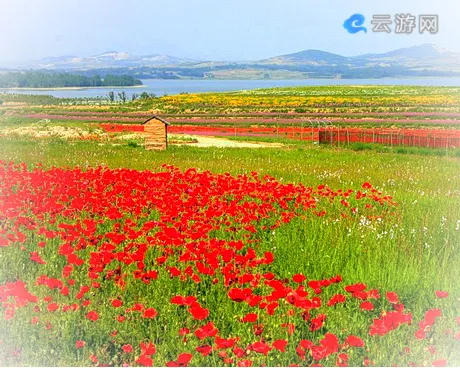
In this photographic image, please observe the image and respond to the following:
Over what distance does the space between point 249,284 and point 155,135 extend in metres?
18.5

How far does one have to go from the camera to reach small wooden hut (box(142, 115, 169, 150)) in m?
23.8

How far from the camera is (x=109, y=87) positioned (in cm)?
16712

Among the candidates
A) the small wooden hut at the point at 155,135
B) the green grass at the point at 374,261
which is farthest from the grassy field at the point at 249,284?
the small wooden hut at the point at 155,135

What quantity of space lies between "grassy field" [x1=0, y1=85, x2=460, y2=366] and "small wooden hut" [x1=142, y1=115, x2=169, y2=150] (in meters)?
12.9

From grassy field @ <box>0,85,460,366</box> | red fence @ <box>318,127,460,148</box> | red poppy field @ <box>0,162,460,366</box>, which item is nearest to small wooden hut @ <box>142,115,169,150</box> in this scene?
red fence @ <box>318,127,460,148</box>

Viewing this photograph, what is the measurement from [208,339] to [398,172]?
11548 mm

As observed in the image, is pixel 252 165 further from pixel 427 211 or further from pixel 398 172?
pixel 427 211

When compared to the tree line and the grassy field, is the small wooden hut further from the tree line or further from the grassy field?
the tree line

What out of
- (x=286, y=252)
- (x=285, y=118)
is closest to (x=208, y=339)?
(x=286, y=252)

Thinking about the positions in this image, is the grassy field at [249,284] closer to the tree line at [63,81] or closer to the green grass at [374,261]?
the green grass at [374,261]

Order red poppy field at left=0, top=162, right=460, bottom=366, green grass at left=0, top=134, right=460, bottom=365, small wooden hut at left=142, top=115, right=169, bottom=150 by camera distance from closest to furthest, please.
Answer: red poppy field at left=0, top=162, right=460, bottom=366, green grass at left=0, top=134, right=460, bottom=365, small wooden hut at left=142, top=115, right=169, bottom=150

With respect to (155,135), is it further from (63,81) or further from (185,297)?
(63,81)

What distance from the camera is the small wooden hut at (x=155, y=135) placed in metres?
23.8

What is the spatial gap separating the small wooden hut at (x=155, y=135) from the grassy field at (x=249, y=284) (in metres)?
12.9
